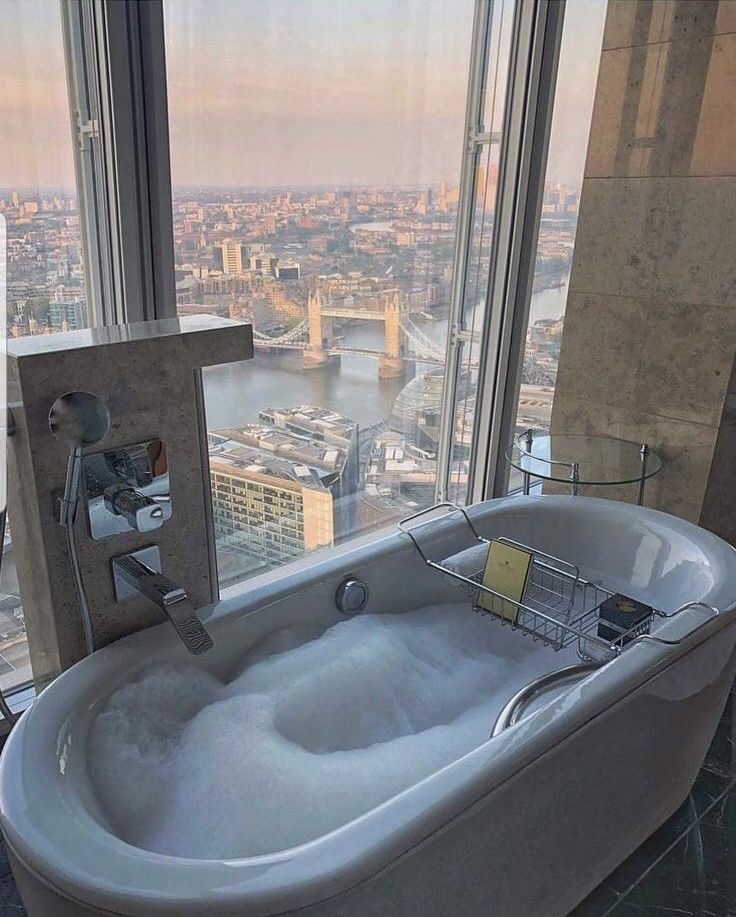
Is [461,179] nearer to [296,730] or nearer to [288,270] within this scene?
[288,270]

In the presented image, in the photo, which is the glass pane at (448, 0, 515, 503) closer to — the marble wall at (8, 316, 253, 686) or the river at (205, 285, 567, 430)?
the river at (205, 285, 567, 430)

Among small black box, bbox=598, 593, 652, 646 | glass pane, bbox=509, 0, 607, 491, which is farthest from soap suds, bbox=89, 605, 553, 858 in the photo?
glass pane, bbox=509, 0, 607, 491

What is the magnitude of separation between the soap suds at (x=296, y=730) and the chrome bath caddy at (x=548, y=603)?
0.10 meters

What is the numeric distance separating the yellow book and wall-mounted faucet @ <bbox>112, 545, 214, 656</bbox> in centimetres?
72

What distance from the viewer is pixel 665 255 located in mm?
2465

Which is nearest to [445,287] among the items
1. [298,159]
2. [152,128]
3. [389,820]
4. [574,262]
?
[574,262]

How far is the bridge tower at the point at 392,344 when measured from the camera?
2.51 metres

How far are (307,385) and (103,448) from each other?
2.93ft

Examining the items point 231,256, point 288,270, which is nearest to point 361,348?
point 288,270

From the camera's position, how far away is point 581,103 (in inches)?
105

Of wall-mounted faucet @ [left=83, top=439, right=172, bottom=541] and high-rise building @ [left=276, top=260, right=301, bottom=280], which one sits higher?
high-rise building @ [left=276, top=260, right=301, bottom=280]

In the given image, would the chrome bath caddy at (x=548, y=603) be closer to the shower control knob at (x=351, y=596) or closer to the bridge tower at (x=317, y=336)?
the shower control knob at (x=351, y=596)

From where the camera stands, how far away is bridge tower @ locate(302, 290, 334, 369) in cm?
229

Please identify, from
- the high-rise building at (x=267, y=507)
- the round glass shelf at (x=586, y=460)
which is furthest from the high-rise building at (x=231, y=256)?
the round glass shelf at (x=586, y=460)
